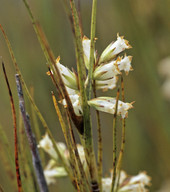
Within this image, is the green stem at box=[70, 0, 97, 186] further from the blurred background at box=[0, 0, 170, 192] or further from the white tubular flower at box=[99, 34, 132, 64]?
the blurred background at box=[0, 0, 170, 192]

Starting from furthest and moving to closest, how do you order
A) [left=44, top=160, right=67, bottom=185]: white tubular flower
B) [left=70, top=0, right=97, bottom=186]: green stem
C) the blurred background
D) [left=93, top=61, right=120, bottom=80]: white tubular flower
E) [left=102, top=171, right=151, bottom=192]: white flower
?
the blurred background → [left=44, top=160, right=67, bottom=185]: white tubular flower → [left=102, top=171, right=151, bottom=192]: white flower → [left=93, top=61, right=120, bottom=80]: white tubular flower → [left=70, top=0, right=97, bottom=186]: green stem

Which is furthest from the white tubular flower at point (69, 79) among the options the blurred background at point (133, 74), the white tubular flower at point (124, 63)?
the blurred background at point (133, 74)

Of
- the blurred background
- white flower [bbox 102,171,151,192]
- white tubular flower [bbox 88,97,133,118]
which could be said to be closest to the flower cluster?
white tubular flower [bbox 88,97,133,118]

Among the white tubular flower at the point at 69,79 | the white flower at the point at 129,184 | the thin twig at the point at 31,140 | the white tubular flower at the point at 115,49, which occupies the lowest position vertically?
the white flower at the point at 129,184

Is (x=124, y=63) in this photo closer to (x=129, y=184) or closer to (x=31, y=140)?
(x=31, y=140)

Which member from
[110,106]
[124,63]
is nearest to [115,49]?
[124,63]

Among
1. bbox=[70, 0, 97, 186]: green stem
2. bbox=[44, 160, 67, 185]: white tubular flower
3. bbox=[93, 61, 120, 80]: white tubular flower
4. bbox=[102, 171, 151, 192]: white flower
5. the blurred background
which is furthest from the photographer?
the blurred background

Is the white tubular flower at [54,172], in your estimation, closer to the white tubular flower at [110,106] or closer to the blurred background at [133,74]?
the white tubular flower at [110,106]
